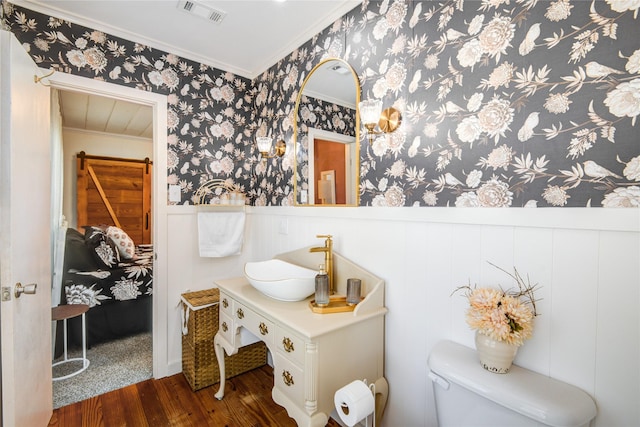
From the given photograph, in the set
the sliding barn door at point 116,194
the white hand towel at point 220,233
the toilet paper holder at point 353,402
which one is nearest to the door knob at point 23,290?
the white hand towel at point 220,233

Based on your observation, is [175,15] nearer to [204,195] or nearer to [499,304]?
[204,195]

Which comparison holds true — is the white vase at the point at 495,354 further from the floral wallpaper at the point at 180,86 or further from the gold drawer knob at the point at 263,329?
the floral wallpaper at the point at 180,86

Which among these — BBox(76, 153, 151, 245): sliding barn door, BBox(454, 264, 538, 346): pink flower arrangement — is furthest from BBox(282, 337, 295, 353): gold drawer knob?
BBox(76, 153, 151, 245): sliding barn door

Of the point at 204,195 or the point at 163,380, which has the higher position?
the point at 204,195

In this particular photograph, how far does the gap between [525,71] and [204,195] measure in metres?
2.22

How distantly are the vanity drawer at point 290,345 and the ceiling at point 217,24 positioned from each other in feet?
5.80

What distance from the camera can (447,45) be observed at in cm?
124

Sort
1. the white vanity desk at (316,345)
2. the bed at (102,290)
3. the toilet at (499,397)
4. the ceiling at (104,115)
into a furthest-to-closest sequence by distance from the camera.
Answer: the ceiling at (104,115) → the bed at (102,290) → the white vanity desk at (316,345) → the toilet at (499,397)

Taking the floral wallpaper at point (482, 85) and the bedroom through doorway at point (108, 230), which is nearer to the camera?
the floral wallpaper at point (482, 85)

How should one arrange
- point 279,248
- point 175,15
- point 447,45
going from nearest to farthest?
1. point 447,45
2. point 175,15
3. point 279,248

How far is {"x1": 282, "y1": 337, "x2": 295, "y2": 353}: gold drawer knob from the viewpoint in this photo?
1.26m

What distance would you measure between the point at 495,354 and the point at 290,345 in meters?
0.77

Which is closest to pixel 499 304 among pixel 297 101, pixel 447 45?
pixel 447 45

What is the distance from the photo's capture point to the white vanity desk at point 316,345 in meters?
1.18
